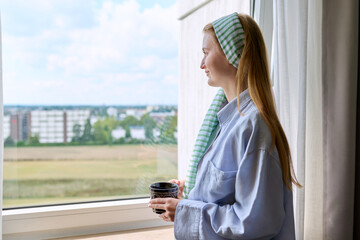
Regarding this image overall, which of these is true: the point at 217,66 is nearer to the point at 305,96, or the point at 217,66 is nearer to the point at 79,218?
the point at 305,96

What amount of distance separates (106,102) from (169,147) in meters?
0.50

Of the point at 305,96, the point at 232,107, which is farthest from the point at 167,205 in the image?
the point at 305,96

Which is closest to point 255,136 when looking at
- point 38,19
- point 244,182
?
point 244,182

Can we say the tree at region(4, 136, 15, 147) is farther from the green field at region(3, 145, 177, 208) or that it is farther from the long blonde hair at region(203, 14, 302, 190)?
the long blonde hair at region(203, 14, 302, 190)

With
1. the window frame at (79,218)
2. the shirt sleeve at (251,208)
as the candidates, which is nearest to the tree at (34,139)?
the window frame at (79,218)

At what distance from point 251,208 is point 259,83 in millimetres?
346

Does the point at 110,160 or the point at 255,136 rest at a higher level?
the point at 255,136

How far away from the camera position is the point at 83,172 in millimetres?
2189

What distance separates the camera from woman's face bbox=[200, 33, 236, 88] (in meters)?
1.03

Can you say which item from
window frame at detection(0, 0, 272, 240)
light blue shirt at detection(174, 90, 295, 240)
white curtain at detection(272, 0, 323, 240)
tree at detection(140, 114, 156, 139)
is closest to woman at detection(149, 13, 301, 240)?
light blue shirt at detection(174, 90, 295, 240)

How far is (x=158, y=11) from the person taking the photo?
2141 millimetres

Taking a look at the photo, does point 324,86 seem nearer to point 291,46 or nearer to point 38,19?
point 291,46

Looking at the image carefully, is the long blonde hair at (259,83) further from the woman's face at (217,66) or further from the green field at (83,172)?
the green field at (83,172)

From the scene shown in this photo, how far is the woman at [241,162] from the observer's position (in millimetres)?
865
